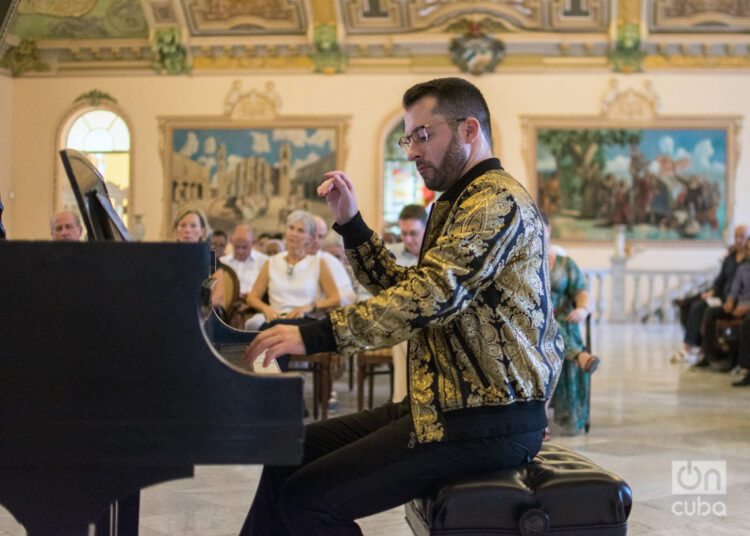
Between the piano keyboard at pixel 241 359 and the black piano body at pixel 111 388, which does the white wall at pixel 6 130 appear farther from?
the black piano body at pixel 111 388

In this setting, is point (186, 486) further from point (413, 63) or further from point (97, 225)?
point (413, 63)

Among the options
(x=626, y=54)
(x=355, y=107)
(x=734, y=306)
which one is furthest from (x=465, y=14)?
(x=734, y=306)

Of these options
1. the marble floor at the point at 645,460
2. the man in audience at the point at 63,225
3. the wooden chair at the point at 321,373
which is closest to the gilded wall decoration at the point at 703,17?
the marble floor at the point at 645,460

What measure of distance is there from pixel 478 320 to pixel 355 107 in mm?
15262

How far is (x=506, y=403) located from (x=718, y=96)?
53.4 ft

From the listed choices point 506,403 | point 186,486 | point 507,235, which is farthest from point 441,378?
point 186,486

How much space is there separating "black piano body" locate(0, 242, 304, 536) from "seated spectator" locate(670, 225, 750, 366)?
8872 millimetres

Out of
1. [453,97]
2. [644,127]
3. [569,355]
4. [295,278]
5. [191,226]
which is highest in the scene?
[644,127]

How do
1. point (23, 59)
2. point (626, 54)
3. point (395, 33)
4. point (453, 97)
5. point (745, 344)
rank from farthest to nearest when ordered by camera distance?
point (23, 59)
point (395, 33)
point (626, 54)
point (745, 344)
point (453, 97)

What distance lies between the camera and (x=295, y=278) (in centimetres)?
666

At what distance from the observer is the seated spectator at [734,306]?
31.0 feet

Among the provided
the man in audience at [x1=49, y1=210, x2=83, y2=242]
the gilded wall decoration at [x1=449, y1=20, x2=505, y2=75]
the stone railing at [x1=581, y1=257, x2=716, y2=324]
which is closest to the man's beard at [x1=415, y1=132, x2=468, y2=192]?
the man in audience at [x1=49, y1=210, x2=83, y2=242]

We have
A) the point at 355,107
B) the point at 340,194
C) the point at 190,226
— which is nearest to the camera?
the point at 340,194

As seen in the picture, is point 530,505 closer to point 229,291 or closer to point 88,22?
point 229,291
